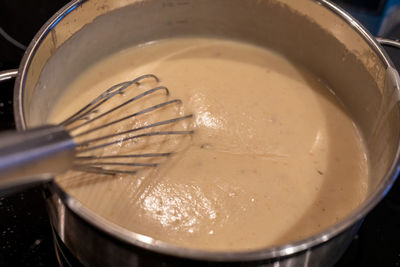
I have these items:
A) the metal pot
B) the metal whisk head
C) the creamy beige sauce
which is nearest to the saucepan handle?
the metal pot

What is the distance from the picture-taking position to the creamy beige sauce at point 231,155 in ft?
3.21

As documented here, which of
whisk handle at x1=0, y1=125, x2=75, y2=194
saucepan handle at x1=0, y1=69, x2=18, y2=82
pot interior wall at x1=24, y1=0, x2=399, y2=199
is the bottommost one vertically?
whisk handle at x1=0, y1=125, x2=75, y2=194

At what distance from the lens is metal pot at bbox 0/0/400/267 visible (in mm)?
690

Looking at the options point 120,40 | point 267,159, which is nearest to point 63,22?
point 120,40

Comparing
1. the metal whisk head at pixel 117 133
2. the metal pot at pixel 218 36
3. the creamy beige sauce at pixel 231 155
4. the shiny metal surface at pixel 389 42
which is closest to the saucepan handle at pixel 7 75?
the metal pot at pixel 218 36

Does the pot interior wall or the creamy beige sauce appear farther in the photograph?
the pot interior wall

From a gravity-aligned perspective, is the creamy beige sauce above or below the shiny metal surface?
below

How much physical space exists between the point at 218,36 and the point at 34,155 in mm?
976

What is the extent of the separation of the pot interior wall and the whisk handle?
1.01ft

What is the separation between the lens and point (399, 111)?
0.96 metres

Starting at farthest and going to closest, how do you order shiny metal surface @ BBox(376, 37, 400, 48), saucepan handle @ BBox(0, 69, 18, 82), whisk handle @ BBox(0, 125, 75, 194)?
shiny metal surface @ BBox(376, 37, 400, 48)
saucepan handle @ BBox(0, 69, 18, 82)
whisk handle @ BBox(0, 125, 75, 194)

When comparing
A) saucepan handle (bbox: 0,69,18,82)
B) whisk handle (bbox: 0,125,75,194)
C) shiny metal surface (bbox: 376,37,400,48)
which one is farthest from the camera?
shiny metal surface (bbox: 376,37,400,48)

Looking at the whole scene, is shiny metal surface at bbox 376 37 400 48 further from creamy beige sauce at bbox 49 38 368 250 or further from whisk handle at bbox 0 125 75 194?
whisk handle at bbox 0 125 75 194

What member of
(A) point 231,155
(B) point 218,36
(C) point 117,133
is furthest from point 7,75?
(B) point 218,36
